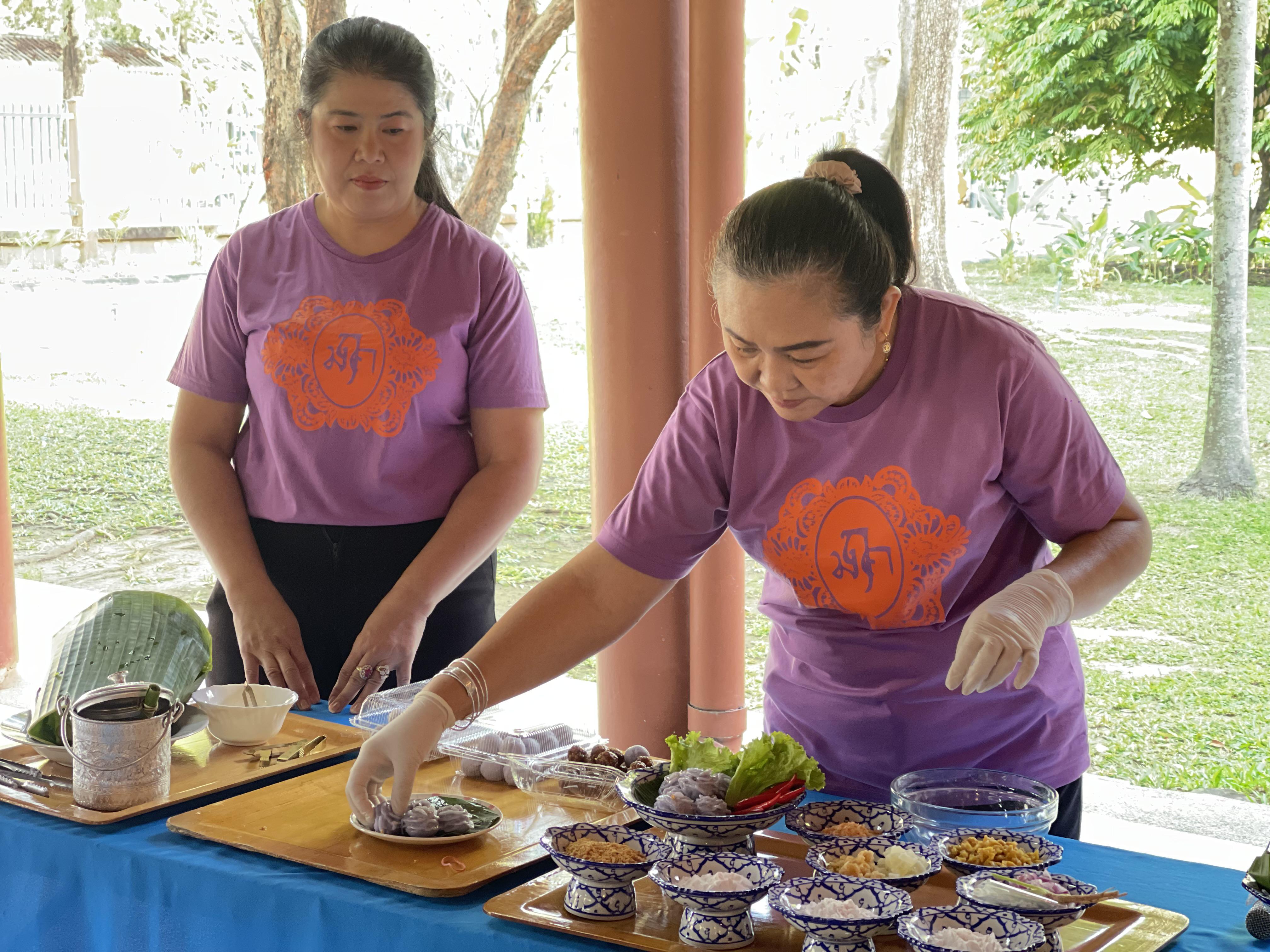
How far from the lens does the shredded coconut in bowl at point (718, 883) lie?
1190mm

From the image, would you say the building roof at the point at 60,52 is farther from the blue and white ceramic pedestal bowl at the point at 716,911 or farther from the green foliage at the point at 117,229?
the blue and white ceramic pedestal bowl at the point at 716,911

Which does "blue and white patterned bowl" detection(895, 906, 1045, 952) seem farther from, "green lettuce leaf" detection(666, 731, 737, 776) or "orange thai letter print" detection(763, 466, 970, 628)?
"orange thai letter print" detection(763, 466, 970, 628)

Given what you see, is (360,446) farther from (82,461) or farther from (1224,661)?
(82,461)

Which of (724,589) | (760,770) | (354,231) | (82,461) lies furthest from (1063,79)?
(82,461)

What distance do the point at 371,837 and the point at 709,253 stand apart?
6.23 ft

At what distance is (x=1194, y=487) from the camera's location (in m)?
6.01

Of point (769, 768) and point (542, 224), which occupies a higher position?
point (542, 224)

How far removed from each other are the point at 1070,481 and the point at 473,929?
909mm

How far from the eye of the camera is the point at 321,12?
555cm

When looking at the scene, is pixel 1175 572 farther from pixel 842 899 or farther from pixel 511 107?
pixel 842 899

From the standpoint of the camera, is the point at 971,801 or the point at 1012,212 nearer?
the point at 971,801

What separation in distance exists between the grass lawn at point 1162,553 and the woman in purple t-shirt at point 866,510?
3726 mm

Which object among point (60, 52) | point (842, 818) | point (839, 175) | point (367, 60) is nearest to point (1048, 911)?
point (842, 818)

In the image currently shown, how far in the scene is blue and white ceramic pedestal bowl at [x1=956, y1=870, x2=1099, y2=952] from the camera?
1.14 m
